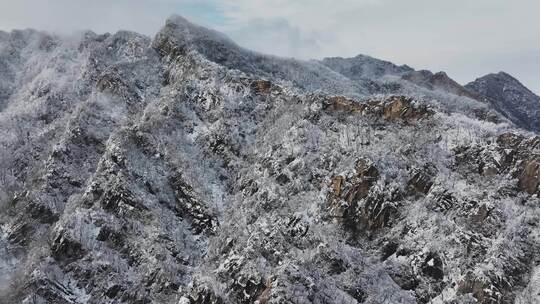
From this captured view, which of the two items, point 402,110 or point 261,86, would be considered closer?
point 402,110

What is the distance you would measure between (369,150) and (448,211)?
10498 millimetres

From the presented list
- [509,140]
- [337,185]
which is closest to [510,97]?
[509,140]

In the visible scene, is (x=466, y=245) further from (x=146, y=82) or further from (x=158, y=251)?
(x=146, y=82)

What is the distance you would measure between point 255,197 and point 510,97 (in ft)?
304

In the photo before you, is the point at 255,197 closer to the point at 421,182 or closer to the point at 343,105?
the point at 343,105

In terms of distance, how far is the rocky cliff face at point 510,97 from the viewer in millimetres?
105438

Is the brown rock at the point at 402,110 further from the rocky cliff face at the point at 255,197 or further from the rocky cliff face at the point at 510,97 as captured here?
the rocky cliff face at the point at 510,97

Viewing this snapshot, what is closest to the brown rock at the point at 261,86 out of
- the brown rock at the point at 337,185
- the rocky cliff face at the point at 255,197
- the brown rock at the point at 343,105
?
the rocky cliff face at the point at 255,197

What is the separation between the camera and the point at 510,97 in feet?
386

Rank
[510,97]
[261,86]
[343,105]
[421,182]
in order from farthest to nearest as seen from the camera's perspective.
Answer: [510,97] < [261,86] < [343,105] < [421,182]

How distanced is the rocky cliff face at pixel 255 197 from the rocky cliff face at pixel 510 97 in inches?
1567

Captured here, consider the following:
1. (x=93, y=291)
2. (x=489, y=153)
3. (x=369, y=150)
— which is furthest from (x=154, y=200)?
(x=489, y=153)

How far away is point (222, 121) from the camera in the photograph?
61562 mm

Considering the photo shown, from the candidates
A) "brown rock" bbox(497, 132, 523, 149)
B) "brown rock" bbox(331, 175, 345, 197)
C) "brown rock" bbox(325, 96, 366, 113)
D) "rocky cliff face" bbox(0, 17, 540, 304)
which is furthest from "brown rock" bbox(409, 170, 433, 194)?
"brown rock" bbox(325, 96, 366, 113)
